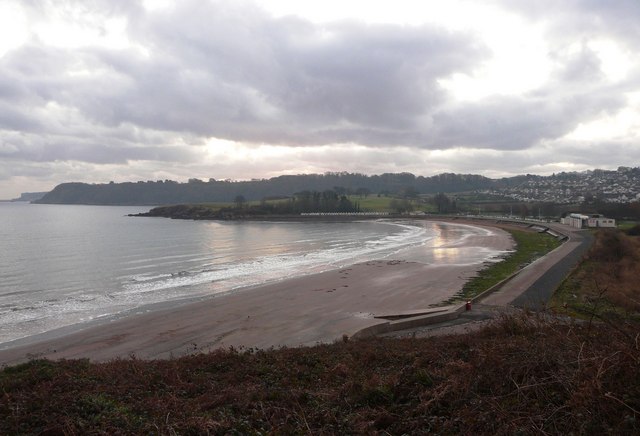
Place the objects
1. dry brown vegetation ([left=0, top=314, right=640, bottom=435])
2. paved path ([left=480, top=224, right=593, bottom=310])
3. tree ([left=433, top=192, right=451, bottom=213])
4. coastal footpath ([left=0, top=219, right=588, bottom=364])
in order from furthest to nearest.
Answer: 1. tree ([left=433, top=192, right=451, bottom=213])
2. paved path ([left=480, top=224, right=593, bottom=310])
3. coastal footpath ([left=0, top=219, right=588, bottom=364])
4. dry brown vegetation ([left=0, top=314, right=640, bottom=435])

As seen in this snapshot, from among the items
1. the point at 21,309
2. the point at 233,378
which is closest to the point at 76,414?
the point at 233,378

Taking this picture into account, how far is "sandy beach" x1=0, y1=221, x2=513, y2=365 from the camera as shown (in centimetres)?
1756

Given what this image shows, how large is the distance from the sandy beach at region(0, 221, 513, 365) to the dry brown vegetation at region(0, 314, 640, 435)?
707cm

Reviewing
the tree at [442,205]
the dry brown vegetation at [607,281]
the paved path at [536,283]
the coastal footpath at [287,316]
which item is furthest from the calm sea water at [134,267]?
the tree at [442,205]

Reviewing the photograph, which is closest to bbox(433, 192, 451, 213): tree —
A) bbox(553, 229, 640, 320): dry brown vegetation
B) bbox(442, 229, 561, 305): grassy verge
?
bbox(442, 229, 561, 305): grassy verge

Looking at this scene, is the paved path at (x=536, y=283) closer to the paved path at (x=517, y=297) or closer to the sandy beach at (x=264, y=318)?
the paved path at (x=517, y=297)

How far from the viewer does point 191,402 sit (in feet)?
25.2

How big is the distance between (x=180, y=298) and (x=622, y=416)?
2582cm

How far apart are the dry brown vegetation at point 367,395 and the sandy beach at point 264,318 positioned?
7.07m

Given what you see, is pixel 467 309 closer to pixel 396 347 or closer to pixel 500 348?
pixel 396 347

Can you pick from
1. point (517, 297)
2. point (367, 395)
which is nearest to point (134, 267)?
point (517, 297)

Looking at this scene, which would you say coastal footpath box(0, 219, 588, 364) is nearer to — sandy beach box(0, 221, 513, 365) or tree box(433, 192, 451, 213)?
sandy beach box(0, 221, 513, 365)

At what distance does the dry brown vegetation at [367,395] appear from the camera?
203 inches

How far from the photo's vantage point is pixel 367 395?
712 centimetres
